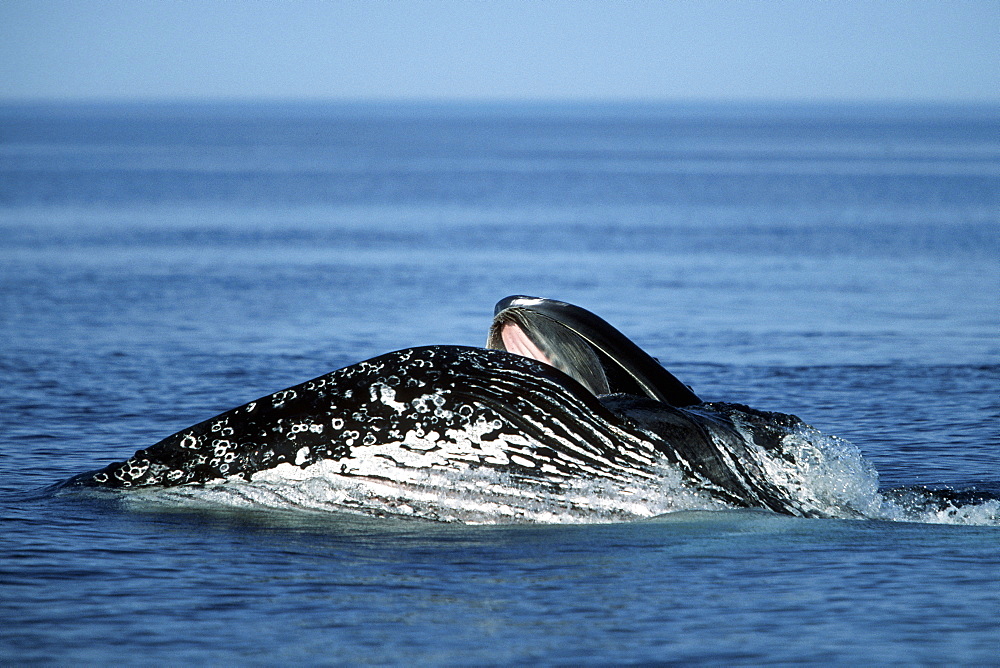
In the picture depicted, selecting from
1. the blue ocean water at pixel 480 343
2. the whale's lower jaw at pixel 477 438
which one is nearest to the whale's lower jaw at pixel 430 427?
the whale's lower jaw at pixel 477 438

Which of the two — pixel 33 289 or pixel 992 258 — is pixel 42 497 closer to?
pixel 33 289

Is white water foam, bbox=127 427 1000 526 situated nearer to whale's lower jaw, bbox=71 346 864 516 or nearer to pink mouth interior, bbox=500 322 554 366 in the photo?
whale's lower jaw, bbox=71 346 864 516

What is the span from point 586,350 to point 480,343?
773 cm

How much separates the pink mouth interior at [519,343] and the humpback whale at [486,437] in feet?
0.81

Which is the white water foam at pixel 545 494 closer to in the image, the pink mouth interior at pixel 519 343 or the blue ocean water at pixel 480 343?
the blue ocean water at pixel 480 343

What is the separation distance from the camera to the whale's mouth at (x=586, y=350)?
804 centimetres

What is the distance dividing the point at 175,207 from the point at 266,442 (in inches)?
1214

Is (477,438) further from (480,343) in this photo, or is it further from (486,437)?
(480,343)

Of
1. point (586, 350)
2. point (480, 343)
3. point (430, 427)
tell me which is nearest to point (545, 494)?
point (430, 427)

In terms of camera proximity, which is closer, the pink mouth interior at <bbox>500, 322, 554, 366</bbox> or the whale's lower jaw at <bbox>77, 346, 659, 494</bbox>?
the whale's lower jaw at <bbox>77, 346, 659, 494</bbox>

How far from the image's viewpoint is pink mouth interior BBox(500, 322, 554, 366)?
8.19 metres

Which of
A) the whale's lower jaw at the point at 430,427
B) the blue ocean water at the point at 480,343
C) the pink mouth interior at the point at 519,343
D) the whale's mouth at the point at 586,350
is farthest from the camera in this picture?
the pink mouth interior at the point at 519,343

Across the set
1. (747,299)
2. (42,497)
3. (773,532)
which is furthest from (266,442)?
(747,299)

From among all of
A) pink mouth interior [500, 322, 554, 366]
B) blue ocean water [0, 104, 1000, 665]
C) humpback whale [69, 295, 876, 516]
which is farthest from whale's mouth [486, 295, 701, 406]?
blue ocean water [0, 104, 1000, 665]
